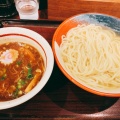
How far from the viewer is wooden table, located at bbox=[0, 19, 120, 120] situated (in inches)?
62.6

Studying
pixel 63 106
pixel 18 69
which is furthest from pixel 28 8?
pixel 63 106

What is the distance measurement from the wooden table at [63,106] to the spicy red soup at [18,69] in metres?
0.15

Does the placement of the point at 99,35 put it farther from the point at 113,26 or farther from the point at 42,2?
the point at 42,2

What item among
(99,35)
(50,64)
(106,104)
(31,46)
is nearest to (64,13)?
(99,35)

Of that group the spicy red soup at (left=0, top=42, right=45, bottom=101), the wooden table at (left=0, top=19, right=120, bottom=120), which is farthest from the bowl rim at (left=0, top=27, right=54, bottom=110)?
the wooden table at (left=0, top=19, right=120, bottom=120)

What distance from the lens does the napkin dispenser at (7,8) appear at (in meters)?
2.25

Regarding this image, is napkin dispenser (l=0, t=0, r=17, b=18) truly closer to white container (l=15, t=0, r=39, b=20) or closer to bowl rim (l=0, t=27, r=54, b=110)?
white container (l=15, t=0, r=39, b=20)

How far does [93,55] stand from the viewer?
1.92m

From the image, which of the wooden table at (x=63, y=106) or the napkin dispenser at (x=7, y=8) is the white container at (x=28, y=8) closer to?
the napkin dispenser at (x=7, y=8)

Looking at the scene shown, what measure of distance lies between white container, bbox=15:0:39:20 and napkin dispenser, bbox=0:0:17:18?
9 centimetres

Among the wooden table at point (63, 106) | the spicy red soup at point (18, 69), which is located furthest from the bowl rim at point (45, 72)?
the wooden table at point (63, 106)

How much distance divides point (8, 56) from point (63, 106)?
65 cm

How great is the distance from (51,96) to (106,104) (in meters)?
0.46

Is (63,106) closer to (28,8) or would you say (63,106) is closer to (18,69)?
(18,69)
